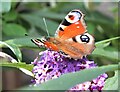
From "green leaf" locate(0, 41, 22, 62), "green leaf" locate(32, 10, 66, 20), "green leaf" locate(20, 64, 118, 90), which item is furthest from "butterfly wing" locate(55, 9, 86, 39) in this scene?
"green leaf" locate(32, 10, 66, 20)

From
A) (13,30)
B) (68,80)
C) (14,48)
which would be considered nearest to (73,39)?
(14,48)

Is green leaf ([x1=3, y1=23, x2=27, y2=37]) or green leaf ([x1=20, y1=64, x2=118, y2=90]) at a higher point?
green leaf ([x1=3, y1=23, x2=27, y2=37])

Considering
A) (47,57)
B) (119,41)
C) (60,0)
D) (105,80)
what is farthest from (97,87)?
(60,0)

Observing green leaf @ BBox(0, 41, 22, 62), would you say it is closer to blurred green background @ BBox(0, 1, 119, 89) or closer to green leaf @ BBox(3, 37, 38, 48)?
green leaf @ BBox(3, 37, 38, 48)

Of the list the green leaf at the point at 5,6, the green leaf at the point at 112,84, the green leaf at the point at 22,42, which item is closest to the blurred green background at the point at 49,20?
the green leaf at the point at 5,6

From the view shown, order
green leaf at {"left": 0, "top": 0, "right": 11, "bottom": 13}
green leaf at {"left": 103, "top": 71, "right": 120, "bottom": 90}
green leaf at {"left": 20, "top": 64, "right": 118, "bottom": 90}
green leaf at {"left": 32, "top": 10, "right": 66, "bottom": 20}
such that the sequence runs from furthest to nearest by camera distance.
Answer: green leaf at {"left": 32, "top": 10, "right": 66, "bottom": 20}
green leaf at {"left": 0, "top": 0, "right": 11, "bottom": 13}
green leaf at {"left": 103, "top": 71, "right": 120, "bottom": 90}
green leaf at {"left": 20, "top": 64, "right": 118, "bottom": 90}

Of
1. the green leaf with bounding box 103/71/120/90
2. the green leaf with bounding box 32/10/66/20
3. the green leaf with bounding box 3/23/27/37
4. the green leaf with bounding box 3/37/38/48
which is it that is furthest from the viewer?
the green leaf with bounding box 32/10/66/20

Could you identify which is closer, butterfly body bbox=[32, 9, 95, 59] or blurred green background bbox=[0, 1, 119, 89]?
butterfly body bbox=[32, 9, 95, 59]
